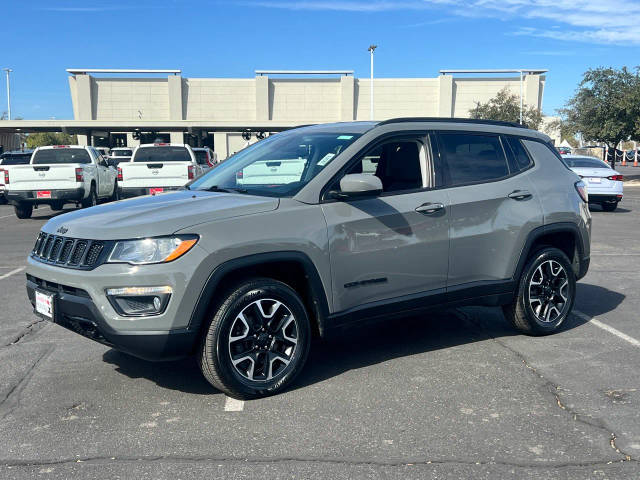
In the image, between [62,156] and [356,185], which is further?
[62,156]

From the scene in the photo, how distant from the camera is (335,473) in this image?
3.39 meters

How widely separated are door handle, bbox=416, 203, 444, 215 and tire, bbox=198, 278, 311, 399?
3.90 ft

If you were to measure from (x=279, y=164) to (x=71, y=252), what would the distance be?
5.56ft

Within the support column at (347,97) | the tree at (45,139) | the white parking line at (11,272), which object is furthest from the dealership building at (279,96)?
the white parking line at (11,272)

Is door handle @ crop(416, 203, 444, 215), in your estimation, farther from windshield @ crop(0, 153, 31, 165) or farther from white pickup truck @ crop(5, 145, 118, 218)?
windshield @ crop(0, 153, 31, 165)

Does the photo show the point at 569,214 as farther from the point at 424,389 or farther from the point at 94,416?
the point at 94,416

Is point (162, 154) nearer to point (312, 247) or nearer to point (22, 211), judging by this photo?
point (22, 211)

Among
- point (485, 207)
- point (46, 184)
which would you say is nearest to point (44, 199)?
point (46, 184)

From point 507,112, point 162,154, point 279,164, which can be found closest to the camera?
point 279,164

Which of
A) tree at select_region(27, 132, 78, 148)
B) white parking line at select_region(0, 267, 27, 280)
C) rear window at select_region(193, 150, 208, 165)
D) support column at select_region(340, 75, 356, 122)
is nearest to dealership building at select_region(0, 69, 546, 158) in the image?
support column at select_region(340, 75, 356, 122)

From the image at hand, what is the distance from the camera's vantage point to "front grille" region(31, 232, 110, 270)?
13.5 ft

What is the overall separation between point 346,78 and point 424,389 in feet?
236

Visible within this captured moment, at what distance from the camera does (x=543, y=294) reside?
19.3ft

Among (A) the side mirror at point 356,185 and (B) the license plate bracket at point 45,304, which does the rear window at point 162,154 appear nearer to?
(B) the license plate bracket at point 45,304
